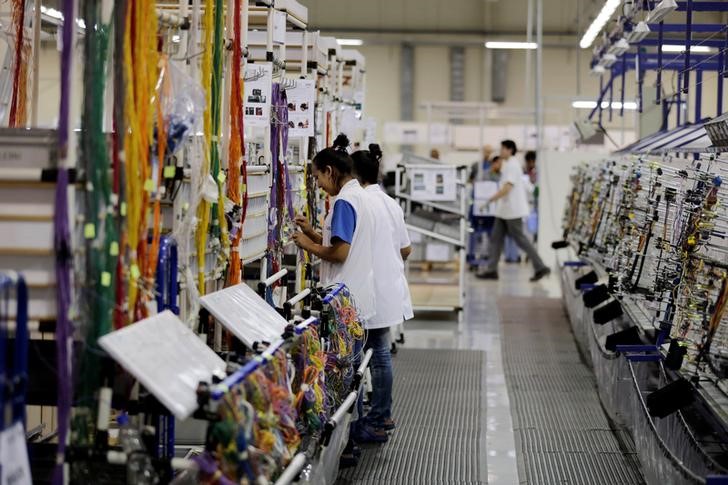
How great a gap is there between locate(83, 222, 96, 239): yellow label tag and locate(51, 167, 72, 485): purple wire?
0.11 metres

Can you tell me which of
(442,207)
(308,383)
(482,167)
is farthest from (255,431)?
(482,167)

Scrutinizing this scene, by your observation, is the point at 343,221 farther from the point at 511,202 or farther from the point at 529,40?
the point at 529,40

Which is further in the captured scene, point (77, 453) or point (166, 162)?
point (166, 162)

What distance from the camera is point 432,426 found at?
6.61 meters

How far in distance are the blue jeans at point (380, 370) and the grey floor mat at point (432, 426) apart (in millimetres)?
240

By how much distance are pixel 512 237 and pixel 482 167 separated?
302cm

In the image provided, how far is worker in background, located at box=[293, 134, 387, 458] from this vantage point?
5.66 metres

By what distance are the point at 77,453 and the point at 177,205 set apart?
1.12 metres

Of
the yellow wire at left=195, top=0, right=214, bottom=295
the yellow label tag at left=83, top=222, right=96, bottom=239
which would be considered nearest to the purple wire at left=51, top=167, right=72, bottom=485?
the yellow label tag at left=83, top=222, right=96, bottom=239

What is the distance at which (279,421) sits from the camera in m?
3.64

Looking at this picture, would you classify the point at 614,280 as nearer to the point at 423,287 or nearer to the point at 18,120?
the point at 18,120

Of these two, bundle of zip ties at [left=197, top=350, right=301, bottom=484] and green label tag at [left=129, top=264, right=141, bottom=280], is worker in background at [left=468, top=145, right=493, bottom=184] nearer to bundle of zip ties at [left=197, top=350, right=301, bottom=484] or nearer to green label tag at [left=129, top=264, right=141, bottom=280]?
bundle of zip ties at [left=197, top=350, right=301, bottom=484]

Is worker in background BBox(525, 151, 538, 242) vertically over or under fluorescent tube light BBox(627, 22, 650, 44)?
under

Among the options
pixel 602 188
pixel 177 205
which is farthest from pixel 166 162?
pixel 602 188
